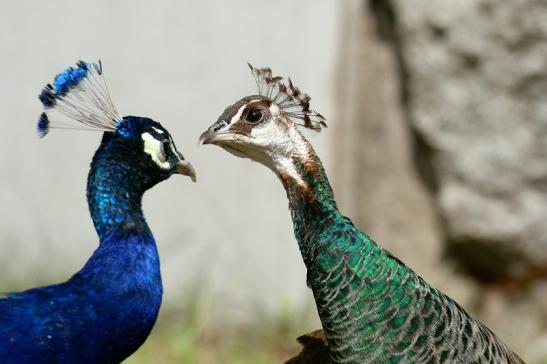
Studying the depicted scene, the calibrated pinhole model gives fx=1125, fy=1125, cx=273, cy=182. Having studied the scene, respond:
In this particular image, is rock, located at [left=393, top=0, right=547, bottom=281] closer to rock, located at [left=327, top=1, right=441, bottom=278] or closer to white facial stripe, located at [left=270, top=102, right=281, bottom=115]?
rock, located at [left=327, top=1, right=441, bottom=278]

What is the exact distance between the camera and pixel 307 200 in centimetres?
259

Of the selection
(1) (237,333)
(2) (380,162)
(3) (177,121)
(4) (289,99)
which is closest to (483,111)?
(2) (380,162)

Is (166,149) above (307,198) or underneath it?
above

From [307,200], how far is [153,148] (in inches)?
22.7

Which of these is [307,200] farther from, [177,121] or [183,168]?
[177,121]

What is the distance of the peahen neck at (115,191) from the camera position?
9.59ft

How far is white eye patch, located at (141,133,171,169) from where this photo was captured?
2.99 metres

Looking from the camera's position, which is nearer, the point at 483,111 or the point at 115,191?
the point at 115,191

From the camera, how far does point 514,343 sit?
4.66 m

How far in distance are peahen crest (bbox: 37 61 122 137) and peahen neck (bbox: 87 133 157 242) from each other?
0.21 ft

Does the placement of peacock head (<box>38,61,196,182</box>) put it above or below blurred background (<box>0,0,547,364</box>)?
below

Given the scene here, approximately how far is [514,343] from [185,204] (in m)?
1.50

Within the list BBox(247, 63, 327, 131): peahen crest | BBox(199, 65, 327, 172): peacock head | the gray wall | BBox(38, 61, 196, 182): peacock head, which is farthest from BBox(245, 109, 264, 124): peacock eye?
the gray wall

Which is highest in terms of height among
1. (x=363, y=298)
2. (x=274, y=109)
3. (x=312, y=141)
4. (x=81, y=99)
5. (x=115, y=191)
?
(x=312, y=141)
